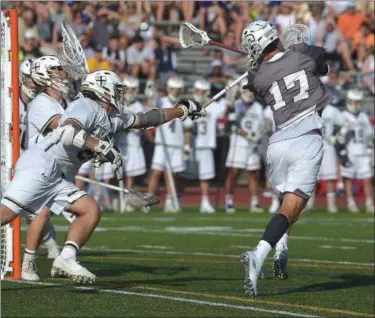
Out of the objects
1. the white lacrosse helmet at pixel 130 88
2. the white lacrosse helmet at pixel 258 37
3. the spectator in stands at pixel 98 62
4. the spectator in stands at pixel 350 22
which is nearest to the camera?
the white lacrosse helmet at pixel 258 37

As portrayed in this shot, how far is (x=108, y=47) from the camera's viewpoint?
68.9ft

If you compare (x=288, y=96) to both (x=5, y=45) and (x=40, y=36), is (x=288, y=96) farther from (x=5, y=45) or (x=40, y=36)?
(x=40, y=36)

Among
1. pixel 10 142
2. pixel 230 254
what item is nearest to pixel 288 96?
pixel 10 142

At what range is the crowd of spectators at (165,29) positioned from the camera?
2078cm

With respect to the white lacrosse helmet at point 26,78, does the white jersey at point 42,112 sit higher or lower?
lower

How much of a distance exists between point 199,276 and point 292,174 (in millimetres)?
1557

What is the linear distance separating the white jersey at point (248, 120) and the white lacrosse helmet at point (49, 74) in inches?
374

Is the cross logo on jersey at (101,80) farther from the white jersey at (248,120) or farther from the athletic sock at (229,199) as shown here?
the white jersey at (248,120)

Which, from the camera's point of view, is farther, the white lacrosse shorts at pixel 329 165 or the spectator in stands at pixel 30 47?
the spectator in stands at pixel 30 47

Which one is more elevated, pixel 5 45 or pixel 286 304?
pixel 5 45

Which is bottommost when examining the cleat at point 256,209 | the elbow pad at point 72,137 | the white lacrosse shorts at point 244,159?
the cleat at point 256,209

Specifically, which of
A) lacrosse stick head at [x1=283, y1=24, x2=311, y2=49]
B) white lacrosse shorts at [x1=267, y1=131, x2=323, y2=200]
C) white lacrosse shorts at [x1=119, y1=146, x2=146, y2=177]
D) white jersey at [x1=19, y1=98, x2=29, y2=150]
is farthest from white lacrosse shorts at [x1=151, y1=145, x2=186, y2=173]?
white lacrosse shorts at [x1=267, y1=131, x2=323, y2=200]

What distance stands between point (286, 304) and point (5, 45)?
9.93ft

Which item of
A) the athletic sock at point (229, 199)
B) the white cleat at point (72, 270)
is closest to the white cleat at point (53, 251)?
the white cleat at point (72, 270)
